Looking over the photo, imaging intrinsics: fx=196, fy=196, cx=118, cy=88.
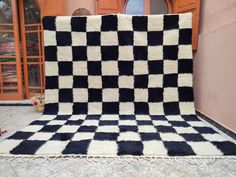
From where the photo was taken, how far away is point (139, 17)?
2.17 m

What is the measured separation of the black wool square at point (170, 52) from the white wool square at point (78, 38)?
2.92 ft

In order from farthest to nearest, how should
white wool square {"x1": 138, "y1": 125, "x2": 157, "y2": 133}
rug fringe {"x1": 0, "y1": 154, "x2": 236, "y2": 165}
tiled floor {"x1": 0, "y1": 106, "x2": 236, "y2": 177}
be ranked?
white wool square {"x1": 138, "y1": 125, "x2": 157, "y2": 133}
rug fringe {"x1": 0, "y1": 154, "x2": 236, "y2": 165}
tiled floor {"x1": 0, "y1": 106, "x2": 236, "y2": 177}

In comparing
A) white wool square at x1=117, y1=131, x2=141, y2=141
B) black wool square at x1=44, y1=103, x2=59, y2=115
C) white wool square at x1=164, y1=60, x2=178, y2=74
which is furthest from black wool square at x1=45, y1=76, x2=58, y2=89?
white wool square at x1=164, y1=60, x2=178, y2=74

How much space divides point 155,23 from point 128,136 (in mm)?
1306

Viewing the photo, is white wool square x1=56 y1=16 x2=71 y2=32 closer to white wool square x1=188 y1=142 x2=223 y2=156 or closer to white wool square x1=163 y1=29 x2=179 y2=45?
white wool square x1=163 y1=29 x2=179 y2=45

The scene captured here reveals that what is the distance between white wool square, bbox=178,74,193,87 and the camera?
2.14 m

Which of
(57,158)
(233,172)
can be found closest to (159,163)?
(233,172)

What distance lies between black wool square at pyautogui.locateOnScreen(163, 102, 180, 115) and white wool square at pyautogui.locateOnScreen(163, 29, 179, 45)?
669 millimetres

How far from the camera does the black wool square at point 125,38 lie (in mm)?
2166

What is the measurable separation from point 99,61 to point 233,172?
158 cm

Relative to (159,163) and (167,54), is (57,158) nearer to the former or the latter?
(159,163)

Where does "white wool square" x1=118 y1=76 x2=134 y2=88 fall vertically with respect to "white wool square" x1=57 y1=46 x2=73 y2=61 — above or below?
below

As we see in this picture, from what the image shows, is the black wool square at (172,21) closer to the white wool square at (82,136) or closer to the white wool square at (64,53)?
the white wool square at (64,53)

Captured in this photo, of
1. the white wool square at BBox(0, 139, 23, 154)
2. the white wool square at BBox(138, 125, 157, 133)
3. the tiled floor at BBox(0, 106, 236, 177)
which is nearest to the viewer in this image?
the tiled floor at BBox(0, 106, 236, 177)
